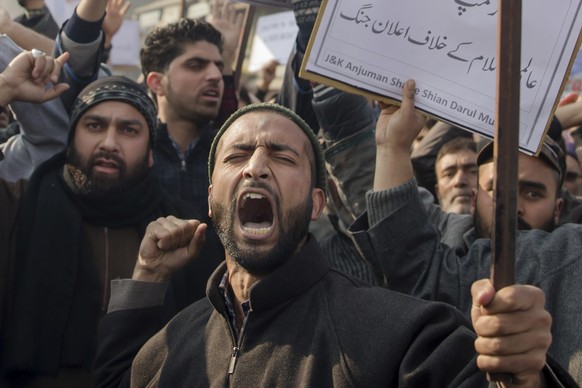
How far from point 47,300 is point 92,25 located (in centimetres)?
132

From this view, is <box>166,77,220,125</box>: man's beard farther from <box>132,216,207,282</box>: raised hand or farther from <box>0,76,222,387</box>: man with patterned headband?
<box>132,216,207,282</box>: raised hand

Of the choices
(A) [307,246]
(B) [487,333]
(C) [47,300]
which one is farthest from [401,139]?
(C) [47,300]

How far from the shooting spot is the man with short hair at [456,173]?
518cm

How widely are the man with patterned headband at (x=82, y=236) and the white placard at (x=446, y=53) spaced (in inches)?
52.0

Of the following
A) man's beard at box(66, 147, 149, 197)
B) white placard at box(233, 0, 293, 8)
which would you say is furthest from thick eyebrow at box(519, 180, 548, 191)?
man's beard at box(66, 147, 149, 197)

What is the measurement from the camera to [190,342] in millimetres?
2988

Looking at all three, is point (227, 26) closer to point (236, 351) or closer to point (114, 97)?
point (114, 97)

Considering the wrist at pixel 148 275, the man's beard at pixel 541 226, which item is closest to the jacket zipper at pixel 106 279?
the wrist at pixel 148 275

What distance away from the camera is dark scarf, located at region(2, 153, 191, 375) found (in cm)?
380

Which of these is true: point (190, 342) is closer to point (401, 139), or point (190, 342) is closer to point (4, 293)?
point (401, 139)

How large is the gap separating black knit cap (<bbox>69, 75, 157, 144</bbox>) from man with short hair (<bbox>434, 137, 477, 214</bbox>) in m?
1.62

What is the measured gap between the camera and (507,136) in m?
2.05

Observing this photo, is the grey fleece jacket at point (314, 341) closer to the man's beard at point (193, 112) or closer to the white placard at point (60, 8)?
the man's beard at point (193, 112)

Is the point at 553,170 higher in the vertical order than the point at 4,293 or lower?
higher
